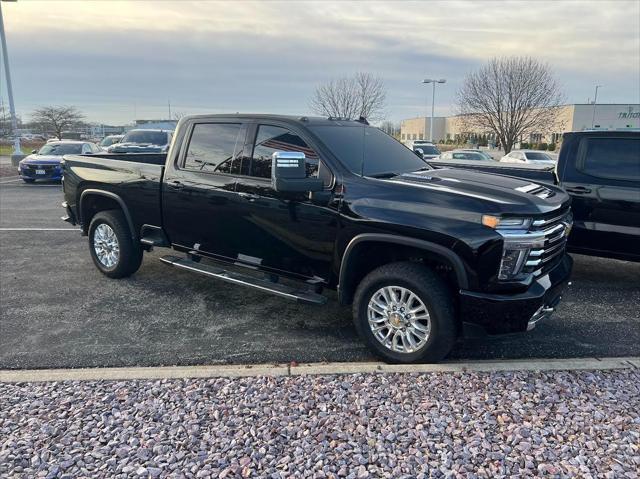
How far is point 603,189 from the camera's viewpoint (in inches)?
225

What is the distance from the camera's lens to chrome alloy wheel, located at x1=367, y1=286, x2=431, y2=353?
3806 millimetres

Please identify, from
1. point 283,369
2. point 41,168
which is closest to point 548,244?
point 283,369

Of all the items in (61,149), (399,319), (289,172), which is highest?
(289,172)

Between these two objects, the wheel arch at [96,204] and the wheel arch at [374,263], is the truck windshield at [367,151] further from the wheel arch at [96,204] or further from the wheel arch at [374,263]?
the wheel arch at [96,204]

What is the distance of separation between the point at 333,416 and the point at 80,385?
6.04 ft

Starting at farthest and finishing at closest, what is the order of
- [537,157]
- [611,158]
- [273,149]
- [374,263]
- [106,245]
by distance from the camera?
[537,157] < [106,245] < [611,158] < [273,149] < [374,263]

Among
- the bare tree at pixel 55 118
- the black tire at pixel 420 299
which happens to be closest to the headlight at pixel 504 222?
the black tire at pixel 420 299

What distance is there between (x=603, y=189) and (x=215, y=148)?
4461mm

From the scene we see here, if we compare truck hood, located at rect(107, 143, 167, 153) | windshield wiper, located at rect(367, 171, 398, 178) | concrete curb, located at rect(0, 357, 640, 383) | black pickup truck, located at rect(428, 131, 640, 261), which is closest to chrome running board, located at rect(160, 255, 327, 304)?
concrete curb, located at rect(0, 357, 640, 383)

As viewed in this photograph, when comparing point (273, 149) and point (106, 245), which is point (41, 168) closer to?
point (106, 245)

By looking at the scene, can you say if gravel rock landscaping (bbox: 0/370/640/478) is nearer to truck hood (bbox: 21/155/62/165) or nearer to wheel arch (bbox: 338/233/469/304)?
wheel arch (bbox: 338/233/469/304)

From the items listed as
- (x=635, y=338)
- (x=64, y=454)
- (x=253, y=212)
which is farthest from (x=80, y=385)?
(x=635, y=338)

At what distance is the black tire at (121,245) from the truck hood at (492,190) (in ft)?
11.3

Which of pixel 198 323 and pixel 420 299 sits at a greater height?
pixel 420 299
